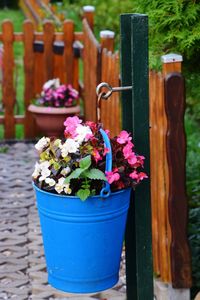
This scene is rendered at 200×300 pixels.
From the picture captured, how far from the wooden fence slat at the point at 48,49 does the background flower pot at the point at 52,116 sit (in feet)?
1.78

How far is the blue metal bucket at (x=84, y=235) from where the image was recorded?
12.1 feet

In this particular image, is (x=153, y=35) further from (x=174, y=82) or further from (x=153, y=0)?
(x=174, y=82)

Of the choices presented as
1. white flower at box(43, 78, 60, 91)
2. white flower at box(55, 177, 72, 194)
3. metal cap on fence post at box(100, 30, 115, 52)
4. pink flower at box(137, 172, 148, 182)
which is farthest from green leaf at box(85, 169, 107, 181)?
white flower at box(43, 78, 60, 91)

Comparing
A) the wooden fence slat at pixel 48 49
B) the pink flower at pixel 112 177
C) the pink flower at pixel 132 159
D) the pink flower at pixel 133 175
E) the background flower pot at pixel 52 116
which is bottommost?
the background flower pot at pixel 52 116

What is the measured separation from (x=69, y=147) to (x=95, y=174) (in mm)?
209

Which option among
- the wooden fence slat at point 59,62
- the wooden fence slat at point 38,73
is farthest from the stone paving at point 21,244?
the wooden fence slat at point 59,62

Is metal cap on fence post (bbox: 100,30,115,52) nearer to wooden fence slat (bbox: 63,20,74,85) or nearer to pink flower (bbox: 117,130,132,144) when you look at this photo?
wooden fence slat (bbox: 63,20,74,85)

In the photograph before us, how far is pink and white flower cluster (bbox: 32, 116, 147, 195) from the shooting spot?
12.1ft

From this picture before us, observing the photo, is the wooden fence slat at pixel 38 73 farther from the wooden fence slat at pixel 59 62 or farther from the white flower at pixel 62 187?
the white flower at pixel 62 187

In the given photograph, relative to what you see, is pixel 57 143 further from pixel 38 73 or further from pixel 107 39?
pixel 38 73

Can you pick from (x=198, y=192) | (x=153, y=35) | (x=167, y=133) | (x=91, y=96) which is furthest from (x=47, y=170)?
(x=91, y=96)

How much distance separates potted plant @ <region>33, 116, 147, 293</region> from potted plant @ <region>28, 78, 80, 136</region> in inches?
190

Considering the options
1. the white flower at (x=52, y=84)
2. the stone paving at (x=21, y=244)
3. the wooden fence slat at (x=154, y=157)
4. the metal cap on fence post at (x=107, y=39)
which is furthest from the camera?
the white flower at (x=52, y=84)

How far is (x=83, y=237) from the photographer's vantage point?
372cm
